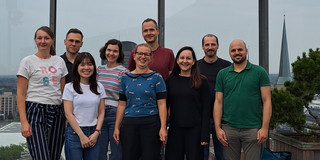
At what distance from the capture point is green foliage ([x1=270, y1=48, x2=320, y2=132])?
8.91ft

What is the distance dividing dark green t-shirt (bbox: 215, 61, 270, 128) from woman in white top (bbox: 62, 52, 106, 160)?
3.06 ft

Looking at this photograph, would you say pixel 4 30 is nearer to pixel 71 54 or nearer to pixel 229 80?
pixel 71 54

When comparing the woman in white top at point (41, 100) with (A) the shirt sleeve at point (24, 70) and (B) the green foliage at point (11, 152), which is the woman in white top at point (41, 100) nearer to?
(A) the shirt sleeve at point (24, 70)

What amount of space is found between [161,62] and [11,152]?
2149 mm

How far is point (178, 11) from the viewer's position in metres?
3.44

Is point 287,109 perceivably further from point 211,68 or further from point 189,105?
point 189,105

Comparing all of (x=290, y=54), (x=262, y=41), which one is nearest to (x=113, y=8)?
(x=262, y=41)

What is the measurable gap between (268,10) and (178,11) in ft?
3.76

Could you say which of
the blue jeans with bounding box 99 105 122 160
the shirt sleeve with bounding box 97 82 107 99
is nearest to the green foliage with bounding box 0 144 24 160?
the blue jeans with bounding box 99 105 122 160

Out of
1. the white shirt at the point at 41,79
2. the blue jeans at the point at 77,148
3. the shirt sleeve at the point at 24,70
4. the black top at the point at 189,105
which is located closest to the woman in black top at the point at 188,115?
the black top at the point at 189,105

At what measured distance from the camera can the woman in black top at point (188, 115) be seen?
197 cm

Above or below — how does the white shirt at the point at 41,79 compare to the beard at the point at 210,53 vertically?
below

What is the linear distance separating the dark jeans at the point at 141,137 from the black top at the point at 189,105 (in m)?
0.18

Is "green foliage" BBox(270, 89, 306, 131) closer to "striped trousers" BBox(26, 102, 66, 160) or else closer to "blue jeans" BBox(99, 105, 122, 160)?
"blue jeans" BBox(99, 105, 122, 160)
